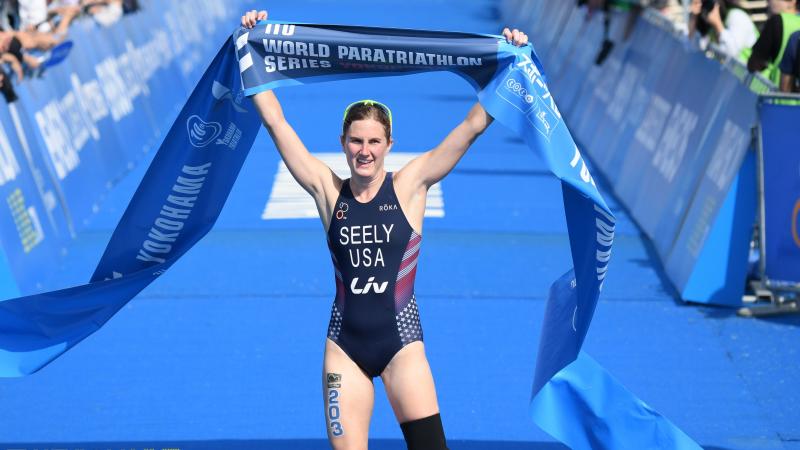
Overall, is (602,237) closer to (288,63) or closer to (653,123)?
(288,63)

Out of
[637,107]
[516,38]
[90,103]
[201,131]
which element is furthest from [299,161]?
[637,107]

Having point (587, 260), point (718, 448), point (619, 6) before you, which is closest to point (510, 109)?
point (587, 260)

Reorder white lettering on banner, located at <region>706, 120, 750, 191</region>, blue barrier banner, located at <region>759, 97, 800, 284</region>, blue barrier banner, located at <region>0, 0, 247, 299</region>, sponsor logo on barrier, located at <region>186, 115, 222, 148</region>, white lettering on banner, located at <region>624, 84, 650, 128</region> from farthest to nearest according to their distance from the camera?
white lettering on banner, located at <region>624, 84, 650, 128</region>, blue barrier banner, located at <region>0, 0, 247, 299</region>, white lettering on banner, located at <region>706, 120, 750, 191</region>, blue barrier banner, located at <region>759, 97, 800, 284</region>, sponsor logo on barrier, located at <region>186, 115, 222, 148</region>

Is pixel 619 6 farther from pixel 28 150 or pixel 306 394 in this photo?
pixel 306 394

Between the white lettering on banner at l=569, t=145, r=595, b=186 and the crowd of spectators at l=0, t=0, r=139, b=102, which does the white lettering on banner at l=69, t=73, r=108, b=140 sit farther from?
the white lettering on banner at l=569, t=145, r=595, b=186

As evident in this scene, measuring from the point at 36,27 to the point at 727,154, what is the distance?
7.52 metres

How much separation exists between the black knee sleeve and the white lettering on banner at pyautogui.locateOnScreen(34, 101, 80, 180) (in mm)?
6849

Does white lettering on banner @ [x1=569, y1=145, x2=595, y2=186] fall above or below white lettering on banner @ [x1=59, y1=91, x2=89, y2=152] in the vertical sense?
above

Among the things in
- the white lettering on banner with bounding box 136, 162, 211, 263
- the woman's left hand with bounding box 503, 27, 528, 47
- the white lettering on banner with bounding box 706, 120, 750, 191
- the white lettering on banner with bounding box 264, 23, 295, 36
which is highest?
the woman's left hand with bounding box 503, 27, 528, 47

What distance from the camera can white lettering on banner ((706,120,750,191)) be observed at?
9.83m

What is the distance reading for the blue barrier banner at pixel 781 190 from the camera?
9.49 meters

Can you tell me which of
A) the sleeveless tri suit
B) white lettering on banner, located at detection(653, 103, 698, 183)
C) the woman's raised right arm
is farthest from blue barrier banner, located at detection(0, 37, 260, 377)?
white lettering on banner, located at detection(653, 103, 698, 183)

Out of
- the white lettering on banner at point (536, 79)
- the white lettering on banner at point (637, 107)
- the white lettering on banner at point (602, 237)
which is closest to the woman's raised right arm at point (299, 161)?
the white lettering on banner at point (536, 79)

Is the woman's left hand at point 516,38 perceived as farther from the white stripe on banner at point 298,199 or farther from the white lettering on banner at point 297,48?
the white stripe on banner at point 298,199
